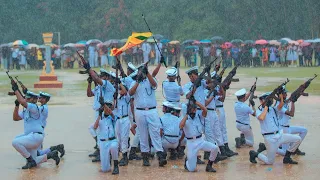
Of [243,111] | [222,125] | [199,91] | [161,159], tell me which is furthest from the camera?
[243,111]

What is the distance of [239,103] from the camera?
1547cm

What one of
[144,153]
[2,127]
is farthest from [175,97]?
[2,127]

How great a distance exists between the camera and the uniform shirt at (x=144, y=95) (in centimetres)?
1366

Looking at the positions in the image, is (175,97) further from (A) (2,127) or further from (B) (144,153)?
(A) (2,127)

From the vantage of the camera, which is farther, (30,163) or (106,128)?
(30,163)

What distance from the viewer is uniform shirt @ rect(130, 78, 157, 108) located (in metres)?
13.7

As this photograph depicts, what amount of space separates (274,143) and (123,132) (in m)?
2.62

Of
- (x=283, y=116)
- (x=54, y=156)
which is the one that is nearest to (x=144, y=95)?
(x=54, y=156)

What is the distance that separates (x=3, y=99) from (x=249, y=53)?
79.7ft

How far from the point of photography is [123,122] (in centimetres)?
1390

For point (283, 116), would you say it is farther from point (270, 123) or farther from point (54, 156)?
point (54, 156)

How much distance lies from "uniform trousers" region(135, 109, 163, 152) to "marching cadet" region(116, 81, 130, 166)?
0.87 ft

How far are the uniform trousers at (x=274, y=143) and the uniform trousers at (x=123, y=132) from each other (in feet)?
7.61

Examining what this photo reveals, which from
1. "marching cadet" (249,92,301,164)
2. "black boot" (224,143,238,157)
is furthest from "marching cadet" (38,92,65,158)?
"marching cadet" (249,92,301,164)
